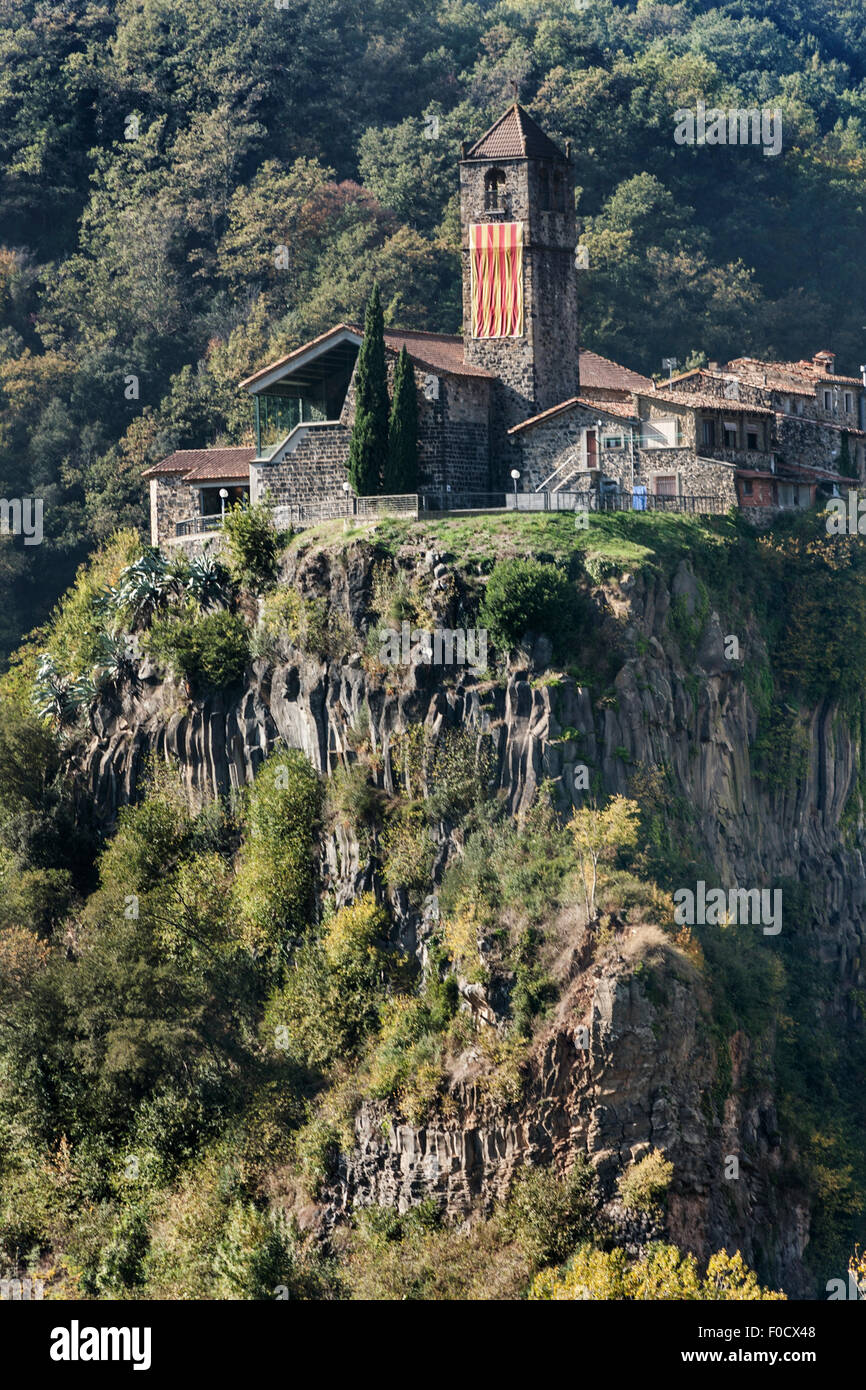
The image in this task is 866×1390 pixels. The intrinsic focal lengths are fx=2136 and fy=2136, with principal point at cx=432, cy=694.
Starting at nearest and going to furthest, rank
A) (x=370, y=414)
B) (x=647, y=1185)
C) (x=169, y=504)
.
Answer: (x=647, y=1185) → (x=370, y=414) → (x=169, y=504)

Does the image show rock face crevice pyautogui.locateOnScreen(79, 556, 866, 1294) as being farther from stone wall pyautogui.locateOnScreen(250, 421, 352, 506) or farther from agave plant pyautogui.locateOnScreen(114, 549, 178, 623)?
stone wall pyautogui.locateOnScreen(250, 421, 352, 506)

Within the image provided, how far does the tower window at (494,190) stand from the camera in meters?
71.1

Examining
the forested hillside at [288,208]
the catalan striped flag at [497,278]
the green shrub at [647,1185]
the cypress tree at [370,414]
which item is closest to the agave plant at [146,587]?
the cypress tree at [370,414]

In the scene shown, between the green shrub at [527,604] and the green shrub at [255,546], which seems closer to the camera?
the green shrub at [527,604]

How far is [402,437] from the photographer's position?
66.6 metres

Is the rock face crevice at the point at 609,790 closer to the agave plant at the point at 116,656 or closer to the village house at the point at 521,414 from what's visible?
the agave plant at the point at 116,656

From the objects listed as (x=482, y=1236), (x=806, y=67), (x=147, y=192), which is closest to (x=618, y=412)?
(x=482, y=1236)

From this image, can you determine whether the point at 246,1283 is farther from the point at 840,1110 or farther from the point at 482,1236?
the point at 840,1110

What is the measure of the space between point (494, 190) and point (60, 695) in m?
22.3

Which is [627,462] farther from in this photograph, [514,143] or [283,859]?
[283,859]

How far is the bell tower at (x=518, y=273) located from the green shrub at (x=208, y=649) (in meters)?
11.4

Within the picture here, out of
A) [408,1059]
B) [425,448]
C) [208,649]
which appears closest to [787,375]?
[425,448]

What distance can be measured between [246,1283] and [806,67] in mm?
105250

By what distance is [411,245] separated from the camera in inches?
4053
